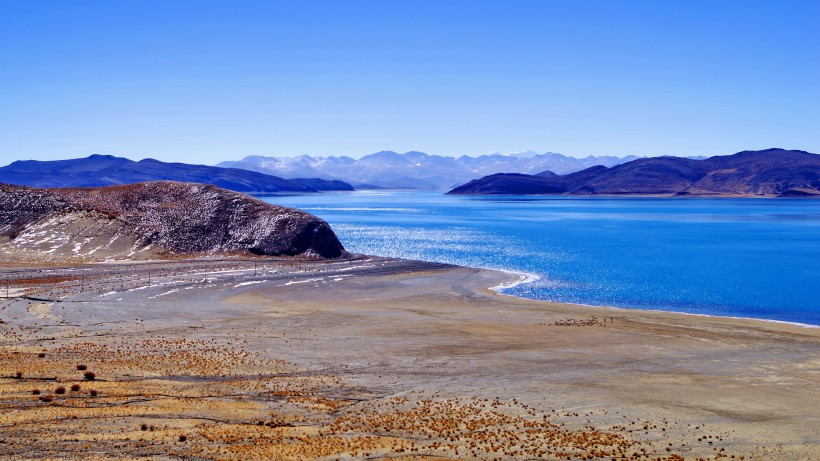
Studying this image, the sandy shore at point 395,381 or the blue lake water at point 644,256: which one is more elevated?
the blue lake water at point 644,256

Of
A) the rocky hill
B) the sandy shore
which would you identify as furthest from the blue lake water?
the rocky hill

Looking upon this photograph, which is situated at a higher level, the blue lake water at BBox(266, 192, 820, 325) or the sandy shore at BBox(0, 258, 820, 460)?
the blue lake water at BBox(266, 192, 820, 325)

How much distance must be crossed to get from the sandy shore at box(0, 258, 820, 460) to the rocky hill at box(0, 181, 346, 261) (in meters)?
32.6

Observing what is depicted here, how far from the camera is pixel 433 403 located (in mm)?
31766

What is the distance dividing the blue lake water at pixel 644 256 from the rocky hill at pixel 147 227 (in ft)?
46.6

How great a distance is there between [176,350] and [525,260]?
64119mm

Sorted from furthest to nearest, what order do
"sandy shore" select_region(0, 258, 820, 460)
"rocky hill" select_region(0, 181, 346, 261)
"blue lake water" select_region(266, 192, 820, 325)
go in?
"rocky hill" select_region(0, 181, 346, 261) → "blue lake water" select_region(266, 192, 820, 325) → "sandy shore" select_region(0, 258, 820, 460)

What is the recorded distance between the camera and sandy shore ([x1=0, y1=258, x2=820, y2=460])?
26.5 m

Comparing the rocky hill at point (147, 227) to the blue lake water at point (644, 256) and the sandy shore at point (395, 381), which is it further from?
the sandy shore at point (395, 381)

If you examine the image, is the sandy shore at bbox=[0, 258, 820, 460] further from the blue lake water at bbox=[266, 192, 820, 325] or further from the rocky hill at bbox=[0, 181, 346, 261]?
the rocky hill at bbox=[0, 181, 346, 261]

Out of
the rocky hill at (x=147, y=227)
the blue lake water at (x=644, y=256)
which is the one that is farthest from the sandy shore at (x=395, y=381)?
the rocky hill at (x=147, y=227)

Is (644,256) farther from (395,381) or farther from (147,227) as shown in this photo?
(395,381)

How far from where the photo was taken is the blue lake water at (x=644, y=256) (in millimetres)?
65812

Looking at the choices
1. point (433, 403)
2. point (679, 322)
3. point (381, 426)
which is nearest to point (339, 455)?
point (381, 426)
